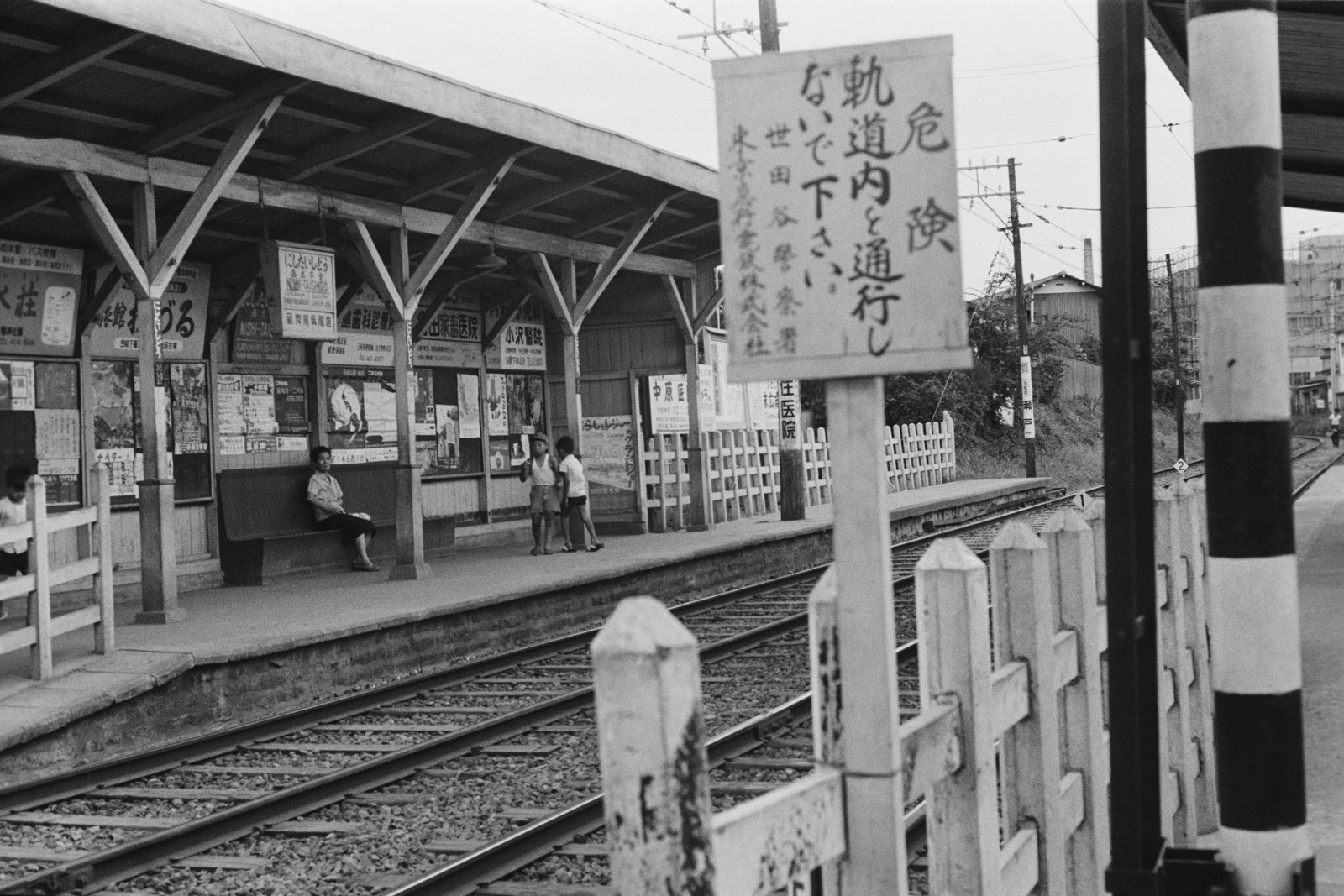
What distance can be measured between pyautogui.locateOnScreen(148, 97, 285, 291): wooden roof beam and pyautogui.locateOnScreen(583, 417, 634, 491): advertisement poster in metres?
8.34

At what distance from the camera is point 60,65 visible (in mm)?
8641

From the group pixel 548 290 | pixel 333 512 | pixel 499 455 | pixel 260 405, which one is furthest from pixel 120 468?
pixel 499 455

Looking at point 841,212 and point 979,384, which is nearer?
point 841,212

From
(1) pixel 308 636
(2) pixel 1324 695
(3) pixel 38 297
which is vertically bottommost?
(2) pixel 1324 695

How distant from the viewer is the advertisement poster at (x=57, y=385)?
11648mm

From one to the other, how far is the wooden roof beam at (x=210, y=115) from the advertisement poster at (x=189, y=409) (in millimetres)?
3168

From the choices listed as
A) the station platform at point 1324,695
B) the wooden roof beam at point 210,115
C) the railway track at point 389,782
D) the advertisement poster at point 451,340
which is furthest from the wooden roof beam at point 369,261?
the station platform at point 1324,695

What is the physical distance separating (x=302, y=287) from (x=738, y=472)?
32.8ft

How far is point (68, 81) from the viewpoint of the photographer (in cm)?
925

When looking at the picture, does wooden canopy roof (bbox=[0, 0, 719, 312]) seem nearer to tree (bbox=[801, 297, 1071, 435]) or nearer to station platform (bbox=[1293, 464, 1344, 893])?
station platform (bbox=[1293, 464, 1344, 893])

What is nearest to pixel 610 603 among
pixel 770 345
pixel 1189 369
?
pixel 770 345

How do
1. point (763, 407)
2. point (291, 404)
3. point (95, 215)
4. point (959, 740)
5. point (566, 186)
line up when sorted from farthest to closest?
point (763, 407) < point (291, 404) < point (566, 186) < point (95, 215) < point (959, 740)

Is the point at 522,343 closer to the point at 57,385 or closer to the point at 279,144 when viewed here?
the point at 279,144

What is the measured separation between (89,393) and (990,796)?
35.2 ft
